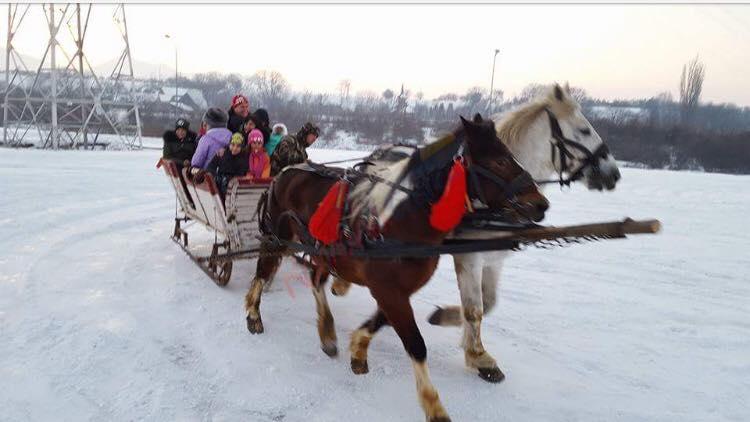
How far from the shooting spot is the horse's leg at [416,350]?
319 centimetres

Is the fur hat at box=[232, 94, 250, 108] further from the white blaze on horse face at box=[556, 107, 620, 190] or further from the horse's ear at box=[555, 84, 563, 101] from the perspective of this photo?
the white blaze on horse face at box=[556, 107, 620, 190]

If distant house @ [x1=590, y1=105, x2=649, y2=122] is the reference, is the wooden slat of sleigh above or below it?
below

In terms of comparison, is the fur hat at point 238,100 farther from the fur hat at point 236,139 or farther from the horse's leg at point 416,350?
the horse's leg at point 416,350

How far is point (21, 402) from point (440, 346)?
2.99 metres

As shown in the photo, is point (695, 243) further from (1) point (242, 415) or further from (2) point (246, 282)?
(1) point (242, 415)

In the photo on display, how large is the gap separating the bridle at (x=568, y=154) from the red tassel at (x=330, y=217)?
1555 mm

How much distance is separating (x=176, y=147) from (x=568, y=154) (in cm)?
535

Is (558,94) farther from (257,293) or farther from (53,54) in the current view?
(53,54)

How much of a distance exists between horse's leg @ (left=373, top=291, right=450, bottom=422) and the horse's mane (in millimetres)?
1542

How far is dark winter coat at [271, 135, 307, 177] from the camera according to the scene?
20.4ft

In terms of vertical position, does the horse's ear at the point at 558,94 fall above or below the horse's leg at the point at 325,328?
above

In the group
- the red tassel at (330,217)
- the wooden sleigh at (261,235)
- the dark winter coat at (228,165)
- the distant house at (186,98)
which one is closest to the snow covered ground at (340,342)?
the wooden sleigh at (261,235)

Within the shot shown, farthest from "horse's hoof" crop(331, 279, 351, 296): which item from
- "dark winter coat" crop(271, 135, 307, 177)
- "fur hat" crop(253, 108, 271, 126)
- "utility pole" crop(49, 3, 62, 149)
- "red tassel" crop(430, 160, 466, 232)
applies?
"utility pole" crop(49, 3, 62, 149)

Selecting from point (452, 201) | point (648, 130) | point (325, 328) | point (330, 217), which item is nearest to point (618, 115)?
point (648, 130)
